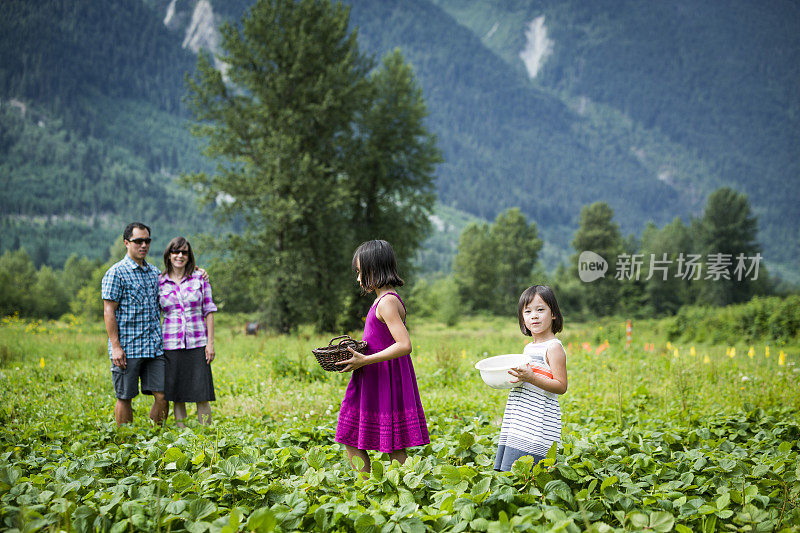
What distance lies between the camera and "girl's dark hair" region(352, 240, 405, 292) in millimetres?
3285

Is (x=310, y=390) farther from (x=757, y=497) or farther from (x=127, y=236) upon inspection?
(x=757, y=497)

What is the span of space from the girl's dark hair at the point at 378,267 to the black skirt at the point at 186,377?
119 inches

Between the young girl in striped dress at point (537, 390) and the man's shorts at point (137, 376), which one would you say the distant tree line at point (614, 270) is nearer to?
the man's shorts at point (137, 376)

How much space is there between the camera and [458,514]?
7.27ft

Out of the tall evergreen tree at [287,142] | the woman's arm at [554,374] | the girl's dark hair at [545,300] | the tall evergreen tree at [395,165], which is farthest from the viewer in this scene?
the tall evergreen tree at [395,165]

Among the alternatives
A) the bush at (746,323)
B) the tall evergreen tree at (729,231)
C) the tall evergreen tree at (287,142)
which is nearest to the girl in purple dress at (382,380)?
the tall evergreen tree at (287,142)

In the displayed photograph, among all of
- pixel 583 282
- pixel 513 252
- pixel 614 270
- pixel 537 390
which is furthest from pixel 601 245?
pixel 537 390

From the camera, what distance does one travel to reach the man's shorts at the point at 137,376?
4965 millimetres

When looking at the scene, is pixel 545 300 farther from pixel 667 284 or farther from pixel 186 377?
pixel 667 284

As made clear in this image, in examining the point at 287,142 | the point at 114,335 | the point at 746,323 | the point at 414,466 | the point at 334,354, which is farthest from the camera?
the point at 746,323

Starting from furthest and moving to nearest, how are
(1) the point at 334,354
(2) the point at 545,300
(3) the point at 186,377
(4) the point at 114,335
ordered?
1. (3) the point at 186,377
2. (4) the point at 114,335
3. (1) the point at 334,354
4. (2) the point at 545,300

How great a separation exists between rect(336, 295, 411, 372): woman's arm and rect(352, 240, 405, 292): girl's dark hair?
0.11 metres

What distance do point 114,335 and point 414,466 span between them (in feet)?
12.0

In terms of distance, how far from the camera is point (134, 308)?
16.7 feet
